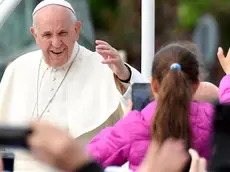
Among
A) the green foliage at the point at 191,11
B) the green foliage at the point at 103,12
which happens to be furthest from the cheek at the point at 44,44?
the green foliage at the point at 103,12

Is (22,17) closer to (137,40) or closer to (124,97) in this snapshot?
(124,97)

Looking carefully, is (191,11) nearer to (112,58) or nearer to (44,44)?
(44,44)

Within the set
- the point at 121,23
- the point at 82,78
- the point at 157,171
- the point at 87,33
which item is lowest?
the point at 157,171

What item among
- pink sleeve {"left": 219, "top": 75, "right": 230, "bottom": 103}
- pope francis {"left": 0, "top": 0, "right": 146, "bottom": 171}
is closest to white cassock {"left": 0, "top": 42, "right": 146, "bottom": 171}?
pope francis {"left": 0, "top": 0, "right": 146, "bottom": 171}

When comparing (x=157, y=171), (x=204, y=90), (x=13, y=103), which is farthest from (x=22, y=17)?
(x=157, y=171)

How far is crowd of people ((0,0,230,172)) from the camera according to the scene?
217 cm

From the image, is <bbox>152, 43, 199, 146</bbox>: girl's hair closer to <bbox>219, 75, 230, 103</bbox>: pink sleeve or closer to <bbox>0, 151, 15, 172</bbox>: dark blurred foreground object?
<bbox>219, 75, 230, 103</bbox>: pink sleeve

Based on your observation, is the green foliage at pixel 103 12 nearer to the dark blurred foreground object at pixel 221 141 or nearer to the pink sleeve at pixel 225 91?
the pink sleeve at pixel 225 91

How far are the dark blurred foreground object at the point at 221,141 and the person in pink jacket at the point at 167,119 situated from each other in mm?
39

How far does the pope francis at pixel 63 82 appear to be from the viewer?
123 inches

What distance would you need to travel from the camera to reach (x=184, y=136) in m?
2.17

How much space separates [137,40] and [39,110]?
705 centimetres

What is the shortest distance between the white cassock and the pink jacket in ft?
2.50

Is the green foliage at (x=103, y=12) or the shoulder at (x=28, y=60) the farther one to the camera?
the green foliage at (x=103, y=12)
